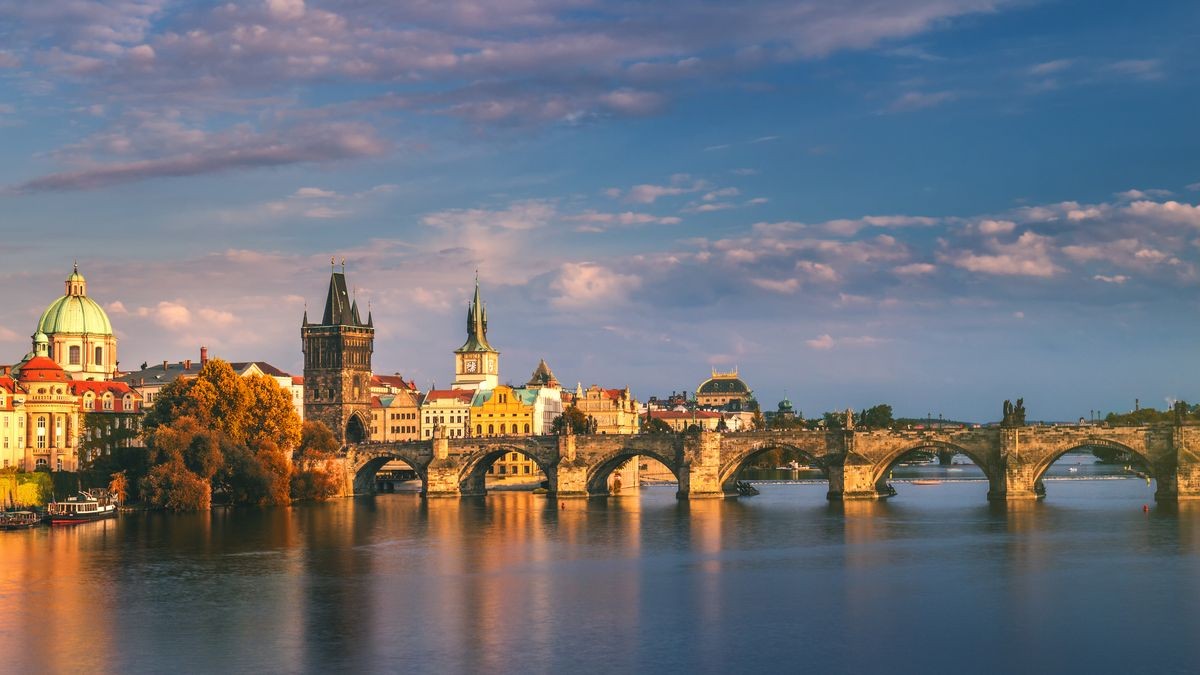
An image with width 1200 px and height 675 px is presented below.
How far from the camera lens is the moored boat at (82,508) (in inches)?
4097

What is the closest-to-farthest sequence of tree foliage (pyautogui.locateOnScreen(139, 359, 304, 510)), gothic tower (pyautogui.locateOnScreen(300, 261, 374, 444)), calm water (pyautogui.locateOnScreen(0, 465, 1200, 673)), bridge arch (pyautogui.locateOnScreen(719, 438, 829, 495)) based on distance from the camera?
1. calm water (pyautogui.locateOnScreen(0, 465, 1200, 673))
2. tree foliage (pyautogui.locateOnScreen(139, 359, 304, 510))
3. bridge arch (pyautogui.locateOnScreen(719, 438, 829, 495))
4. gothic tower (pyautogui.locateOnScreen(300, 261, 374, 444))

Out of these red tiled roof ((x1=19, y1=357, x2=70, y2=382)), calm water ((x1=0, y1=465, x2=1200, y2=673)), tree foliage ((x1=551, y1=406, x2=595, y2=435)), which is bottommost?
calm water ((x1=0, y1=465, x2=1200, y2=673))

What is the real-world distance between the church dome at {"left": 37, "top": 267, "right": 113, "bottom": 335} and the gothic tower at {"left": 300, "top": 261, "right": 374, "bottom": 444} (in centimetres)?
2683

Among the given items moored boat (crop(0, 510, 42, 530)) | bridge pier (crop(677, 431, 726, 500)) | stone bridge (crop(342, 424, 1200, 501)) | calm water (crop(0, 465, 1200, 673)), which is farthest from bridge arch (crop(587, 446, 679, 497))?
moored boat (crop(0, 510, 42, 530))

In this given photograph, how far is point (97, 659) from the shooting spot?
5341 centimetres

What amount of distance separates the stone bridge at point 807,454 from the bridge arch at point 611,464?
13 cm

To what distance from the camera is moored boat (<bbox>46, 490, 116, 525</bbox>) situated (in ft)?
341

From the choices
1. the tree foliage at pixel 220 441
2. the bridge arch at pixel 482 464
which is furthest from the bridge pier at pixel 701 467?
the tree foliage at pixel 220 441

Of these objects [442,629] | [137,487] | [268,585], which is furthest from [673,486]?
[442,629]

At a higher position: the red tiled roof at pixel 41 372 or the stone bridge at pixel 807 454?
the red tiled roof at pixel 41 372

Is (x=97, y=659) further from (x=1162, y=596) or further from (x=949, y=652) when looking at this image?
(x=1162, y=596)

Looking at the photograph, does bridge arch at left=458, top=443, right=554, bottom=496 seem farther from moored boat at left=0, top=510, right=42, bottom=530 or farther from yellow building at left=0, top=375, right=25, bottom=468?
moored boat at left=0, top=510, right=42, bottom=530

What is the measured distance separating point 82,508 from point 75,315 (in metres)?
56.0

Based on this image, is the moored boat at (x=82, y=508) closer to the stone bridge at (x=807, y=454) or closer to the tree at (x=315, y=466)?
the tree at (x=315, y=466)
